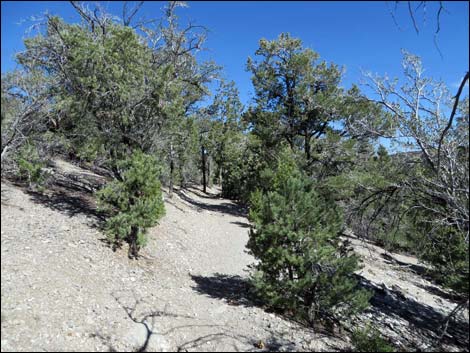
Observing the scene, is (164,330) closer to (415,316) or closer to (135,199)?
(135,199)

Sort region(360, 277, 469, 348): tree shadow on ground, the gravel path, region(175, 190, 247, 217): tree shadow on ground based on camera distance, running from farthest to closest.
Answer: region(175, 190, 247, 217): tree shadow on ground, region(360, 277, 469, 348): tree shadow on ground, the gravel path

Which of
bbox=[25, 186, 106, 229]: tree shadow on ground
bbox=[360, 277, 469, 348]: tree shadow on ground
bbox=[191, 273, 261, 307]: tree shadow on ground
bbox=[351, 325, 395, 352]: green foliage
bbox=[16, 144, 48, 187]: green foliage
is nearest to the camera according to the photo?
bbox=[351, 325, 395, 352]: green foliage

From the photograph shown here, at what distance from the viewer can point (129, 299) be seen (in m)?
5.76

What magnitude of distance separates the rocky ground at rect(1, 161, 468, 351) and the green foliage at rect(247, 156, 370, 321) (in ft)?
1.67

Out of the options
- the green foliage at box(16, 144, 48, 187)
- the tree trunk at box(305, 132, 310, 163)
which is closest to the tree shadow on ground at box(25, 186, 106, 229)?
the green foliage at box(16, 144, 48, 187)

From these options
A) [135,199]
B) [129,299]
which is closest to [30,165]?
[135,199]

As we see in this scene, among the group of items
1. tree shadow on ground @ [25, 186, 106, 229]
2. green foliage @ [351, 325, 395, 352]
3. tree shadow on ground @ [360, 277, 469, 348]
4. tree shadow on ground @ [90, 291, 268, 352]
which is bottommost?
tree shadow on ground @ [360, 277, 469, 348]

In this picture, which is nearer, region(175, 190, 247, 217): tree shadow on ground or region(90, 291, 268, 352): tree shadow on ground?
region(90, 291, 268, 352): tree shadow on ground

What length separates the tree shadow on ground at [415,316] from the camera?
262 inches

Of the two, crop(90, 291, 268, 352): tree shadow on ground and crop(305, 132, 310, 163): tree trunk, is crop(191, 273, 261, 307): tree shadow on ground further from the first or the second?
crop(305, 132, 310, 163): tree trunk

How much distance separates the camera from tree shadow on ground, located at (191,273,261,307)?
6.99 meters

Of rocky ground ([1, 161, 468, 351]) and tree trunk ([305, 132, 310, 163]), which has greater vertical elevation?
tree trunk ([305, 132, 310, 163])

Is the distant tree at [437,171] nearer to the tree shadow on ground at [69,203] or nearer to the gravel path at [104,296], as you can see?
the gravel path at [104,296]

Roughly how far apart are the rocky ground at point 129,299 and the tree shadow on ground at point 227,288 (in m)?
0.03
